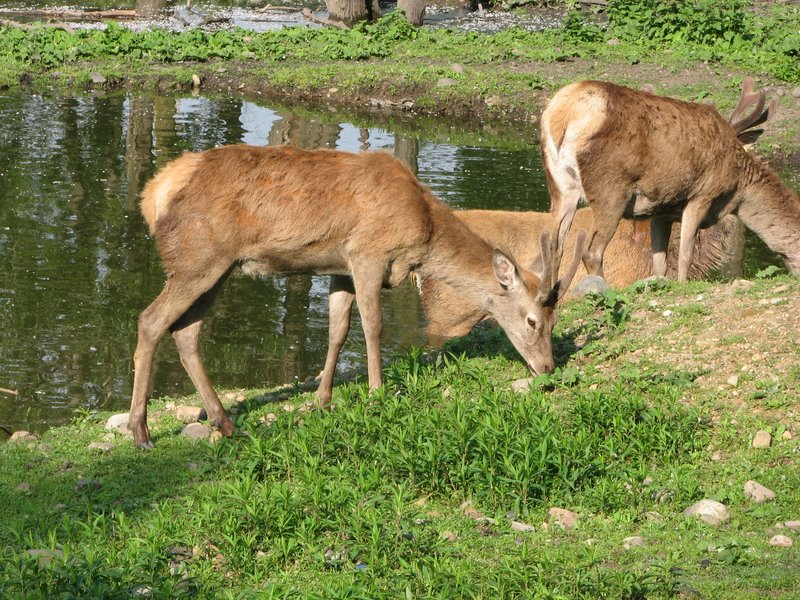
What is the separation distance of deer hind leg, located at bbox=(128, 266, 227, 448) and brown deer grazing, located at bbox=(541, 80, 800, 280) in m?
3.13

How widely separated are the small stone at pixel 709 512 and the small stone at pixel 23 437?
13.9ft

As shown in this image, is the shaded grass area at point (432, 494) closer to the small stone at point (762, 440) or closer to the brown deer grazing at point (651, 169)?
the small stone at point (762, 440)

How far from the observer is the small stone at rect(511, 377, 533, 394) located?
8053 millimetres

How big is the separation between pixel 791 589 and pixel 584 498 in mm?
1373

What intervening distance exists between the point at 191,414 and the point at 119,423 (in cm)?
48

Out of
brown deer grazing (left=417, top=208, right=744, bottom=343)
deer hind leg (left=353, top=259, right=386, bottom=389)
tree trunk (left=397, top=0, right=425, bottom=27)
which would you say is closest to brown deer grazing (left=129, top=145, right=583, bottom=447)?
deer hind leg (left=353, top=259, right=386, bottom=389)

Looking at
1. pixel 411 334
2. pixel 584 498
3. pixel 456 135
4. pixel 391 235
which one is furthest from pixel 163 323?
pixel 456 135

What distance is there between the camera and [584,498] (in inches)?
249

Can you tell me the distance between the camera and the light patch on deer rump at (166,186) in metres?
7.51

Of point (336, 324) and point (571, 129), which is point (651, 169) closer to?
point (571, 129)

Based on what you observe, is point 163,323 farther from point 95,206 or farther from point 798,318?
point 95,206

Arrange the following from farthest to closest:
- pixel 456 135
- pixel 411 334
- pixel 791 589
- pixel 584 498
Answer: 1. pixel 456 135
2. pixel 411 334
3. pixel 584 498
4. pixel 791 589

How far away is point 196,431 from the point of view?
771cm

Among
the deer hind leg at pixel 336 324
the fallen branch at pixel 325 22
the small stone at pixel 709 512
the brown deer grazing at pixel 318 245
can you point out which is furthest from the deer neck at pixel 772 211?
the fallen branch at pixel 325 22
